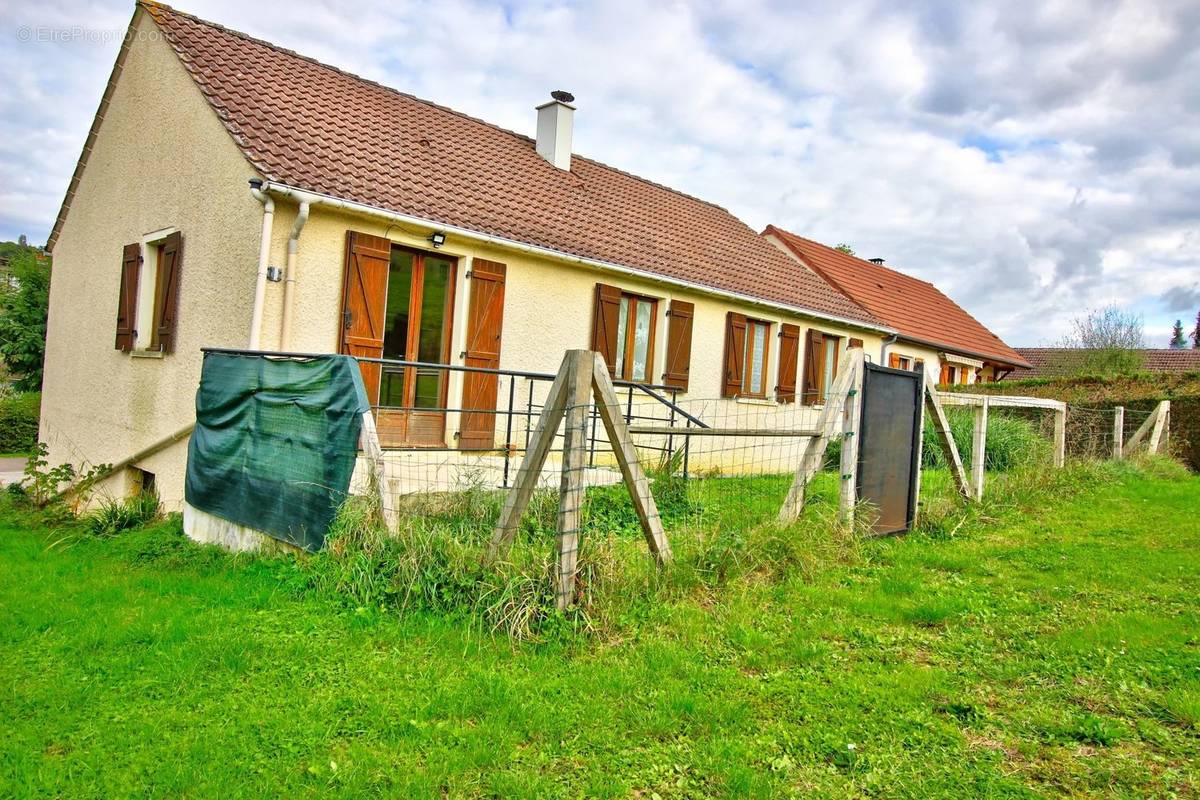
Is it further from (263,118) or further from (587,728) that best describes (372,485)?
(263,118)

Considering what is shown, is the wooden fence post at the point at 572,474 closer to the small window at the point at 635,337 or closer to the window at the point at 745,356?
the small window at the point at 635,337

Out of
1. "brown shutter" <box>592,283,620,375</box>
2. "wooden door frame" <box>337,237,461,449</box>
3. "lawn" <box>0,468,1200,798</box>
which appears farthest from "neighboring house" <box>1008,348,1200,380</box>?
"lawn" <box>0,468,1200,798</box>

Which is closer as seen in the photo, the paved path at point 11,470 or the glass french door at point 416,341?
the glass french door at point 416,341

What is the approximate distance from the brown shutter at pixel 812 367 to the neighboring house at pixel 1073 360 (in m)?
17.4

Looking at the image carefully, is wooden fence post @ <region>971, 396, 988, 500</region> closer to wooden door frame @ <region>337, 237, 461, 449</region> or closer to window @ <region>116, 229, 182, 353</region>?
wooden door frame @ <region>337, 237, 461, 449</region>

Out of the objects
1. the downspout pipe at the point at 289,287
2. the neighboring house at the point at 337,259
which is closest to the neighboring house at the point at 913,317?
the neighboring house at the point at 337,259

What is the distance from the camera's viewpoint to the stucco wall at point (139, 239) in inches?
325

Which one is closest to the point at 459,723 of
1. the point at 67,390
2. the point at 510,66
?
the point at 510,66

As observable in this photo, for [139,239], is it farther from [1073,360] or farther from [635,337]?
[1073,360]

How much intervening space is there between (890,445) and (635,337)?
17.6ft

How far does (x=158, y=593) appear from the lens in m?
5.17

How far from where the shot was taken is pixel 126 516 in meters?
8.49

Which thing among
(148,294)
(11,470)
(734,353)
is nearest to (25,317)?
(11,470)

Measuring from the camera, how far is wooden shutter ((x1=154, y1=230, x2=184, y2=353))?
A: 901 cm
